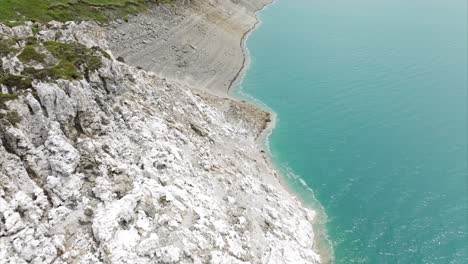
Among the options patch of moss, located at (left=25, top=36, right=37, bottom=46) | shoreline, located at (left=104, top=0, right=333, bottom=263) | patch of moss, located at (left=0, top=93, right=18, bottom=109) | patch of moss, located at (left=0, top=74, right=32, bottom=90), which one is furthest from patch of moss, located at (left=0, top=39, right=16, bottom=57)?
shoreline, located at (left=104, top=0, right=333, bottom=263)

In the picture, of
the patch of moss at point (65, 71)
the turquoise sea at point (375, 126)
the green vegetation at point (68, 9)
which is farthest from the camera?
the green vegetation at point (68, 9)

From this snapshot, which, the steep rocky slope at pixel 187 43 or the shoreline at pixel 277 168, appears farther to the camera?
the steep rocky slope at pixel 187 43

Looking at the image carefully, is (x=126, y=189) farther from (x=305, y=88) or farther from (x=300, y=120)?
(x=305, y=88)

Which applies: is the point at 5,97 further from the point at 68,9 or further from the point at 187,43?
the point at 187,43

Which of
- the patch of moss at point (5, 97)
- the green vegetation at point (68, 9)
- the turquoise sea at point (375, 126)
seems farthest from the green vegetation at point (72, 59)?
the turquoise sea at point (375, 126)

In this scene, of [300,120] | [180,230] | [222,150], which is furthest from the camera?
[300,120]

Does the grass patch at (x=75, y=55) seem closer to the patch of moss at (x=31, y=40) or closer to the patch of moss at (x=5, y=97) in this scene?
the patch of moss at (x=31, y=40)

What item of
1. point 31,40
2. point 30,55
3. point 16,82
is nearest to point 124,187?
point 16,82

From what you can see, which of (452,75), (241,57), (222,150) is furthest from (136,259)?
(452,75)
